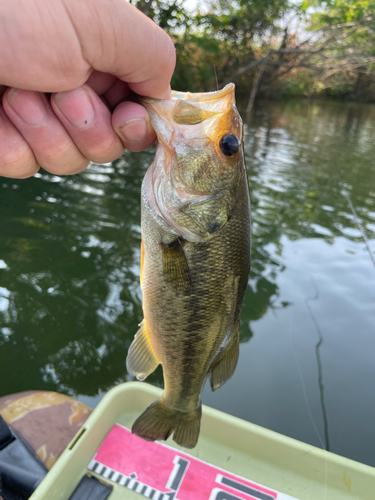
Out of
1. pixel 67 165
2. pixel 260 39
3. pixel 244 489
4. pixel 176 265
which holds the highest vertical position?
pixel 260 39

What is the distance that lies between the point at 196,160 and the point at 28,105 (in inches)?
25.7

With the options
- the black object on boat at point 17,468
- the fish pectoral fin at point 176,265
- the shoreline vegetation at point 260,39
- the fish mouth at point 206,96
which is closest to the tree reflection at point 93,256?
the black object on boat at point 17,468

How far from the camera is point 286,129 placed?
16.7 m

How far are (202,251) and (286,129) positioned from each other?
56.1 feet

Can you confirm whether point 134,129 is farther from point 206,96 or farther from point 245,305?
point 245,305

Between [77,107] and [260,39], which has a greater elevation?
[260,39]

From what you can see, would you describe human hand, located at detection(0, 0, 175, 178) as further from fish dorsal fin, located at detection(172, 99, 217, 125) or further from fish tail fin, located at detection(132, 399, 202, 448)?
fish tail fin, located at detection(132, 399, 202, 448)

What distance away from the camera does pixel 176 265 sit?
1453 millimetres

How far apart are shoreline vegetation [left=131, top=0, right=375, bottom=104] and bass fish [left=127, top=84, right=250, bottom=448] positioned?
46.0ft

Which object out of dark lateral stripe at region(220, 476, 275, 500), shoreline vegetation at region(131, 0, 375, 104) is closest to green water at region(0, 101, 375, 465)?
dark lateral stripe at region(220, 476, 275, 500)

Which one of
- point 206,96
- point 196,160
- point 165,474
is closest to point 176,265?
point 196,160

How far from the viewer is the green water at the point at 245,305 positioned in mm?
3074

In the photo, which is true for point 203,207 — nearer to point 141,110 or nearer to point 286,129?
point 141,110

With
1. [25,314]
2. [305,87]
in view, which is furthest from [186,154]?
[305,87]
